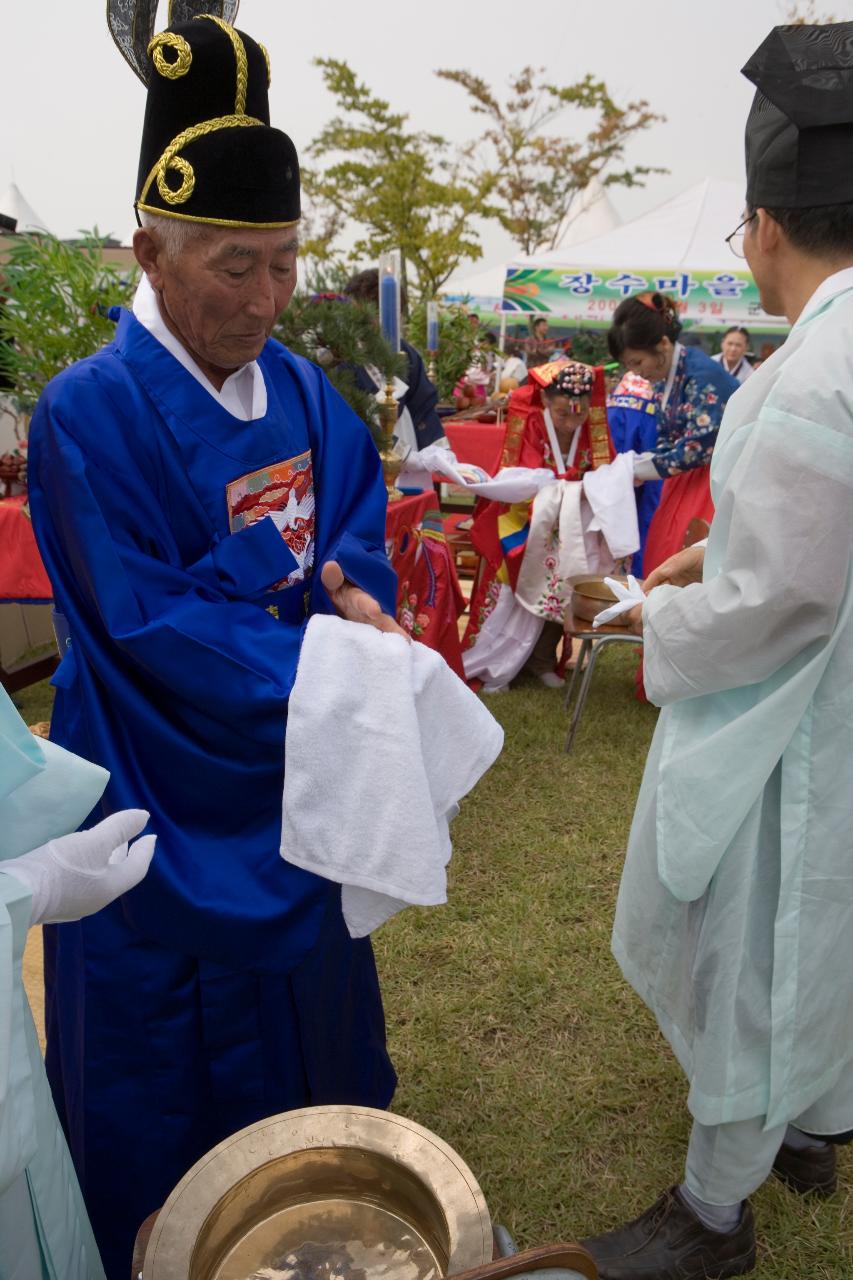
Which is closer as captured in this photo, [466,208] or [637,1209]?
[637,1209]

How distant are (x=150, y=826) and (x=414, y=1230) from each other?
0.70 m

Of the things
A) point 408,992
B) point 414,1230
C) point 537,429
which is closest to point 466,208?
point 537,429

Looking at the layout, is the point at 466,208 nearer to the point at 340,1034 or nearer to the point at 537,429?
the point at 537,429

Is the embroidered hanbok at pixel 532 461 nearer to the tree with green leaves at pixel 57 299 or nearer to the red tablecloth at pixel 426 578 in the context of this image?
the red tablecloth at pixel 426 578

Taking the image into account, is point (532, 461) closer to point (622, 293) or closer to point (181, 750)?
point (181, 750)

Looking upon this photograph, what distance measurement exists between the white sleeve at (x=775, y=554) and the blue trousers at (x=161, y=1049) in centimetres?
77

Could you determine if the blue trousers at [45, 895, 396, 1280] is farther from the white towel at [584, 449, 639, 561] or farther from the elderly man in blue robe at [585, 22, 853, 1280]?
the white towel at [584, 449, 639, 561]

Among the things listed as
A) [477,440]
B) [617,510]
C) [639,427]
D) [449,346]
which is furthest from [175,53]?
[449,346]


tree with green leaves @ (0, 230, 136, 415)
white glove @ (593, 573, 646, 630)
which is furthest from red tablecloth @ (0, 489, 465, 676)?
white glove @ (593, 573, 646, 630)

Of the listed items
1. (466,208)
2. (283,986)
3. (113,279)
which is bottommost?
(283,986)

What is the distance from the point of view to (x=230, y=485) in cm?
158

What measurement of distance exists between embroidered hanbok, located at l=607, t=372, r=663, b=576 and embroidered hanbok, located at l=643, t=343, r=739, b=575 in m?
0.26

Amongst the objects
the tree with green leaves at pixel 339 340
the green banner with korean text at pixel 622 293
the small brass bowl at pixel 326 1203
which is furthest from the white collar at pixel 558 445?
the green banner with korean text at pixel 622 293

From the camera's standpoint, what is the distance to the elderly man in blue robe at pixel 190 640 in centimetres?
142
